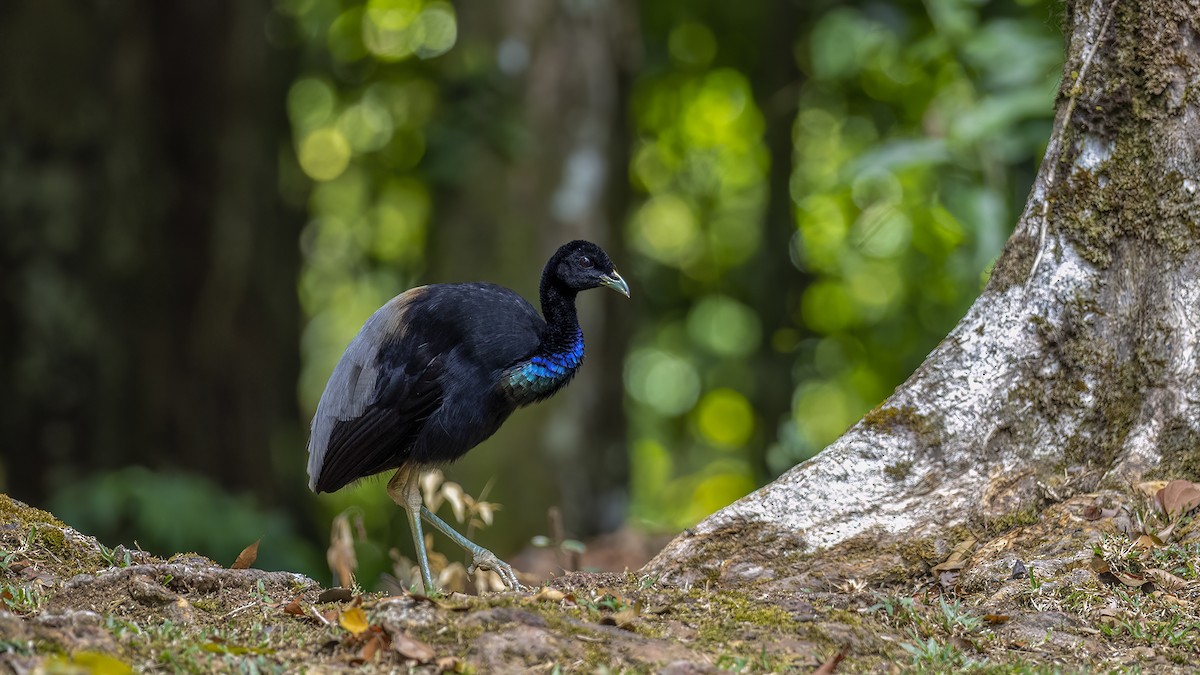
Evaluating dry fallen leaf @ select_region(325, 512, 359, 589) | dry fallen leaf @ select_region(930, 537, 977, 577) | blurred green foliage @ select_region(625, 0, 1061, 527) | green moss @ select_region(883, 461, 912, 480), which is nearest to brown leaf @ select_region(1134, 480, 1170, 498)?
dry fallen leaf @ select_region(930, 537, 977, 577)

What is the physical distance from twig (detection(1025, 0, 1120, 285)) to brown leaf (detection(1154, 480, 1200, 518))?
945 millimetres

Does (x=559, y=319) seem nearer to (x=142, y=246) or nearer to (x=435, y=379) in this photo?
(x=435, y=379)

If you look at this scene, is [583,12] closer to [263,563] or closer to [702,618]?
[263,563]

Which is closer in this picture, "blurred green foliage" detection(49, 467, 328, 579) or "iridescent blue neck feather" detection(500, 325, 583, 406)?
"iridescent blue neck feather" detection(500, 325, 583, 406)

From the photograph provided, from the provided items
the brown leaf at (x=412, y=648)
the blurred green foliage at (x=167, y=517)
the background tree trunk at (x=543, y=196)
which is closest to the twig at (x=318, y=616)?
the brown leaf at (x=412, y=648)

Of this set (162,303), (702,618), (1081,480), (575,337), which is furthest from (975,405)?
(162,303)

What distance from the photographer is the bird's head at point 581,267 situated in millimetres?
6121

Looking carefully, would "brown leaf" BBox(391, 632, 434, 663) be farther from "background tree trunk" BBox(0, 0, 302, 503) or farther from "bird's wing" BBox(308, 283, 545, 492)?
"background tree trunk" BBox(0, 0, 302, 503)

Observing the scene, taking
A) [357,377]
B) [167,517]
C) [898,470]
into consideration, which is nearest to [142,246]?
[167,517]

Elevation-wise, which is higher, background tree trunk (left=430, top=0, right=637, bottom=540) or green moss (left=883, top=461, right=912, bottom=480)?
background tree trunk (left=430, top=0, right=637, bottom=540)

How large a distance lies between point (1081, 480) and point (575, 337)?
2.41 meters

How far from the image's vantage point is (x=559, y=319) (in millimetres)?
6109

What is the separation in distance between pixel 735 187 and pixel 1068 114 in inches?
482

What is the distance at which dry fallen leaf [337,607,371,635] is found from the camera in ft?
11.8
